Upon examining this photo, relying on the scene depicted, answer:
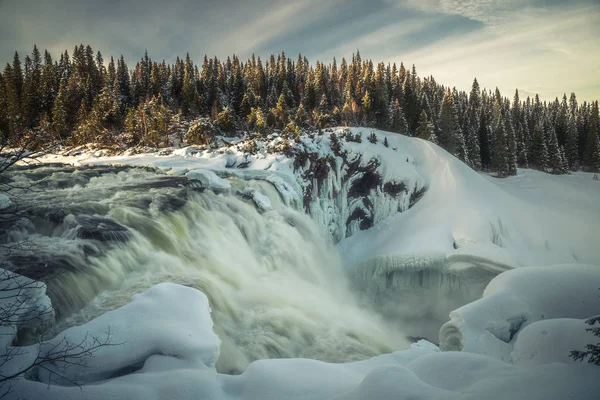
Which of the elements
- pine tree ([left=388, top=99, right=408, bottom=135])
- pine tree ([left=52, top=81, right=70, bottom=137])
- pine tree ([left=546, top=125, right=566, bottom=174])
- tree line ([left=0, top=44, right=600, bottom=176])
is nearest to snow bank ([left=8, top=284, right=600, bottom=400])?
tree line ([left=0, top=44, right=600, bottom=176])

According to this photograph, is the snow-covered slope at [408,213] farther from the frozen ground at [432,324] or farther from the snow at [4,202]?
the snow at [4,202]

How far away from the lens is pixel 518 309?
6.65 metres

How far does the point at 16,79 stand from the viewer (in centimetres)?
4731

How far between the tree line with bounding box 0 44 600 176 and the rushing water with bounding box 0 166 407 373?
65.6 feet

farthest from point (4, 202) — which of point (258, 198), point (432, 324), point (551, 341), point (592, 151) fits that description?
point (592, 151)

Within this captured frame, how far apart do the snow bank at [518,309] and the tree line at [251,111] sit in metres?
27.5

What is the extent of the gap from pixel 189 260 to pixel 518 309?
8.98 metres

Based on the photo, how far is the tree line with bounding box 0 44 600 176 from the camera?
119 ft

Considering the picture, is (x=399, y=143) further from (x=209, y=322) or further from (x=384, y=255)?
(x=209, y=322)

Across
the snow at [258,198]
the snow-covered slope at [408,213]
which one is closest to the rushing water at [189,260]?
the snow at [258,198]

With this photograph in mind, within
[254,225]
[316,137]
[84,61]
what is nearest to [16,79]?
[84,61]

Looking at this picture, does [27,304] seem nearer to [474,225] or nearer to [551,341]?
[551,341]

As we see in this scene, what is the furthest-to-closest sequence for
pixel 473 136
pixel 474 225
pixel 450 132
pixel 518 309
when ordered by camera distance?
pixel 473 136 → pixel 450 132 → pixel 474 225 → pixel 518 309

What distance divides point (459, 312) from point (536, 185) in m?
36.2
